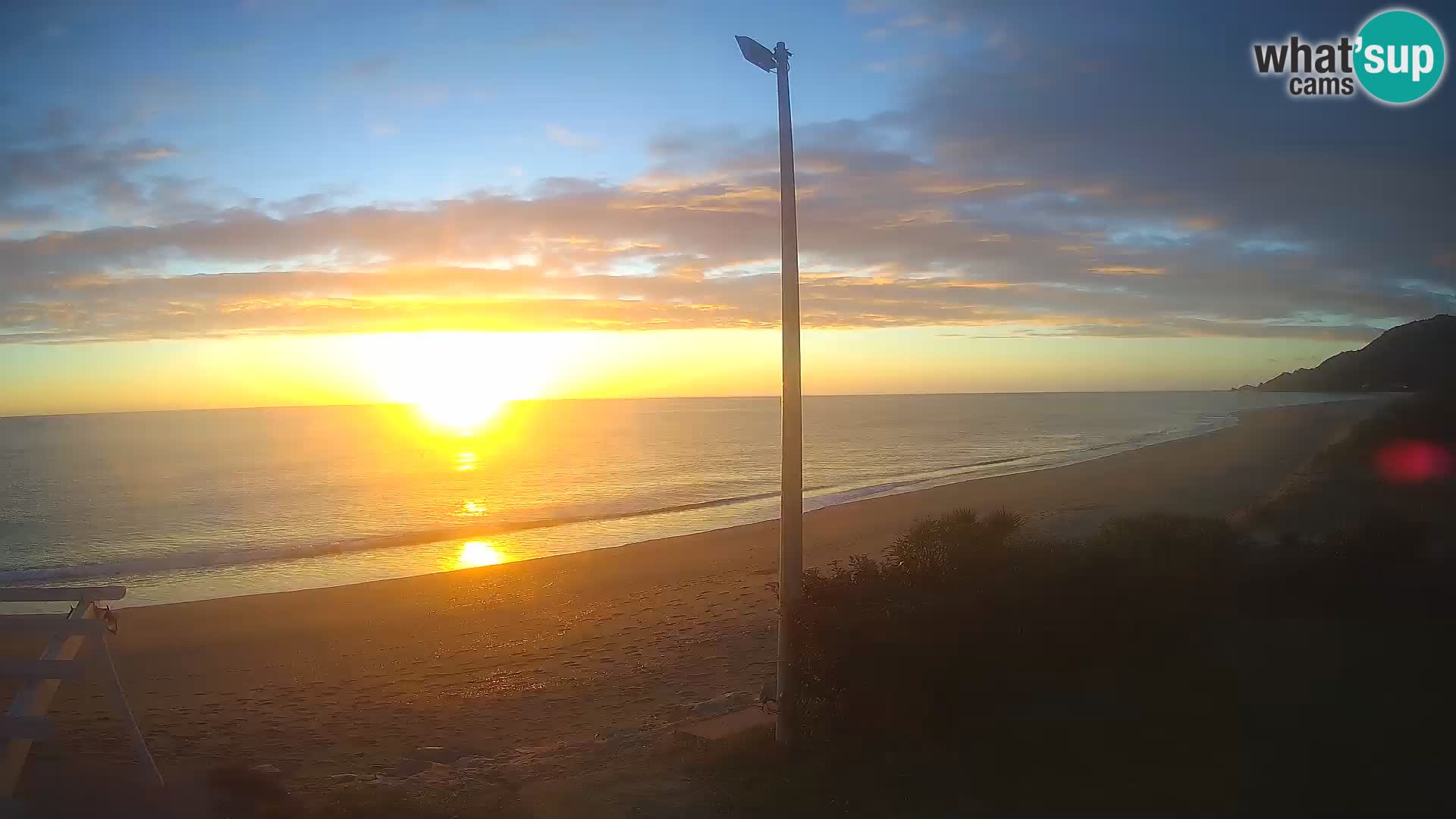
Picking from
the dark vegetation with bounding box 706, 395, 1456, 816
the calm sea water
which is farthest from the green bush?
the calm sea water

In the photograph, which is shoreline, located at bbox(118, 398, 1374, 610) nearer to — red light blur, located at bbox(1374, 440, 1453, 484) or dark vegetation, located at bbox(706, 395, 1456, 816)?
red light blur, located at bbox(1374, 440, 1453, 484)

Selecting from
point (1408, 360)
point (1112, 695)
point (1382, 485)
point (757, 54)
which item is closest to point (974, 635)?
point (1112, 695)

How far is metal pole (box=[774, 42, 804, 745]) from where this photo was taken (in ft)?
23.0

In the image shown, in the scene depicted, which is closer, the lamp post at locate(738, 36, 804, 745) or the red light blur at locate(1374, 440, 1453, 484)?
the lamp post at locate(738, 36, 804, 745)

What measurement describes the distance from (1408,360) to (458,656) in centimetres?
7528

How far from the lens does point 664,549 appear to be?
25.1m

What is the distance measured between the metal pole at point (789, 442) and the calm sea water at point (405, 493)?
18.9m

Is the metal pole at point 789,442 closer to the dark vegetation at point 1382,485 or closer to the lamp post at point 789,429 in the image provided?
the lamp post at point 789,429

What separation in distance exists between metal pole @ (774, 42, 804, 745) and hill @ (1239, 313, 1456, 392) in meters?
35.6

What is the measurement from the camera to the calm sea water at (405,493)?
26.8 m

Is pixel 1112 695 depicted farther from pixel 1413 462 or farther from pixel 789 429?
pixel 1413 462

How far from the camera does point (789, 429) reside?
6922mm

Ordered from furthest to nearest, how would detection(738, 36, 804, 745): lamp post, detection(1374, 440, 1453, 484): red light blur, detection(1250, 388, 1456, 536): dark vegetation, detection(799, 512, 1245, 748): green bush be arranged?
detection(1374, 440, 1453, 484): red light blur < detection(1250, 388, 1456, 536): dark vegetation < detection(738, 36, 804, 745): lamp post < detection(799, 512, 1245, 748): green bush

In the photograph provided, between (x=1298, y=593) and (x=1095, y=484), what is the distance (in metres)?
26.8
